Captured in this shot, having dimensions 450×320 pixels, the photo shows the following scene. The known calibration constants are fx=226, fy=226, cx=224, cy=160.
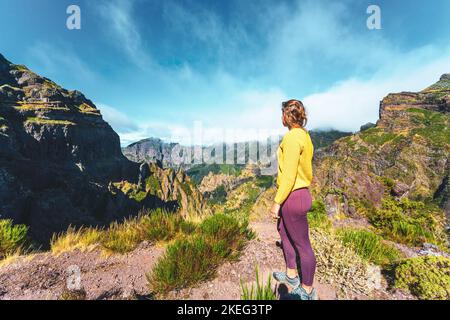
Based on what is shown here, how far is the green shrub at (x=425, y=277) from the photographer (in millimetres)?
3447

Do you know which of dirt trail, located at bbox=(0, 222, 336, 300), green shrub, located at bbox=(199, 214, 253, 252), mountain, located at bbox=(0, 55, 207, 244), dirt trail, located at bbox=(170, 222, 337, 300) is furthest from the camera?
mountain, located at bbox=(0, 55, 207, 244)

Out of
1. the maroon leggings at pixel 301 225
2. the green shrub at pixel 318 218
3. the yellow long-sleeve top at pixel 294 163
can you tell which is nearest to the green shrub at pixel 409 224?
the green shrub at pixel 318 218

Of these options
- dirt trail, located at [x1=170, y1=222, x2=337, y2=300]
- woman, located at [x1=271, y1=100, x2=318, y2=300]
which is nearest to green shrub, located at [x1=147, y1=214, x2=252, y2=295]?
dirt trail, located at [x1=170, y1=222, x2=337, y2=300]

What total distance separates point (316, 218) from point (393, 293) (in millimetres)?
3838

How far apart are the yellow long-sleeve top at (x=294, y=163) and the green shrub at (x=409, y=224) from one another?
6055 millimetres

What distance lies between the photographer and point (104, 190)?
135375 millimetres

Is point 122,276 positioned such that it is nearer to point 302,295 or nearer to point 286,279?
point 286,279

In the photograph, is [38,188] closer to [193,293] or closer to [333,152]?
[193,293]

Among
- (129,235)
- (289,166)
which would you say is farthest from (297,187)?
(129,235)

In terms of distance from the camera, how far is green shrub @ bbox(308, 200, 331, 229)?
6612mm

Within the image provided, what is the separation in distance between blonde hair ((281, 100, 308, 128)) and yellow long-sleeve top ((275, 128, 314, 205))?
0.53 ft

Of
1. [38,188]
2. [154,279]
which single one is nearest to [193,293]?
[154,279]

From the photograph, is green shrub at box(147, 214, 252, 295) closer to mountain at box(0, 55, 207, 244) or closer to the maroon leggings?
the maroon leggings

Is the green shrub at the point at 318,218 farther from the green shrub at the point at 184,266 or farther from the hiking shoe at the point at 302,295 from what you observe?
the green shrub at the point at 184,266
